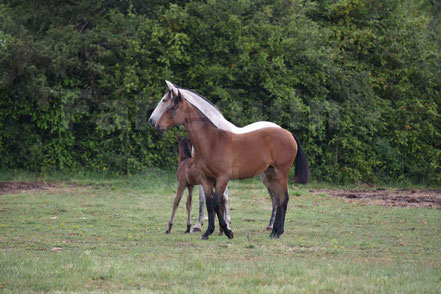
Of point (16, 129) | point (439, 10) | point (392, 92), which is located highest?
point (439, 10)

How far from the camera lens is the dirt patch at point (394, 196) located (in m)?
14.7

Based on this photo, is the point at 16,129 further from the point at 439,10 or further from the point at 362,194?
the point at 439,10

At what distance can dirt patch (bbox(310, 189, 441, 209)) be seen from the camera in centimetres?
1473

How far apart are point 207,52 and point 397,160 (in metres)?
6.82

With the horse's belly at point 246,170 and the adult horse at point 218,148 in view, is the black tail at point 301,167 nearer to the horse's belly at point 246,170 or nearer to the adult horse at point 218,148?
the adult horse at point 218,148

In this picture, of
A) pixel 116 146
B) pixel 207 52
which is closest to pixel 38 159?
pixel 116 146

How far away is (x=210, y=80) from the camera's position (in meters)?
17.8

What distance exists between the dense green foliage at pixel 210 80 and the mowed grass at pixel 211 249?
10.0ft

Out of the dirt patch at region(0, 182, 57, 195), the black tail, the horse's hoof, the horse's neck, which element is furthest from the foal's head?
the dirt patch at region(0, 182, 57, 195)

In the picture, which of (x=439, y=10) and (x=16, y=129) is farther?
(x=439, y=10)

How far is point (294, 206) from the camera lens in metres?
14.0

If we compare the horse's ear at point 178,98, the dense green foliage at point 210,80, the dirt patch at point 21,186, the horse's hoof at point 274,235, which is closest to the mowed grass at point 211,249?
the horse's hoof at point 274,235

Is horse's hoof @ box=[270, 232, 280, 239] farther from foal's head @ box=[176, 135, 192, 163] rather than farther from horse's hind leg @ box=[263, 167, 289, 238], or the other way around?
foal's head @ box=[176, 135, 192, 163]

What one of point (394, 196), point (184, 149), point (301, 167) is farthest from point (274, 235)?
point (394, 196)
